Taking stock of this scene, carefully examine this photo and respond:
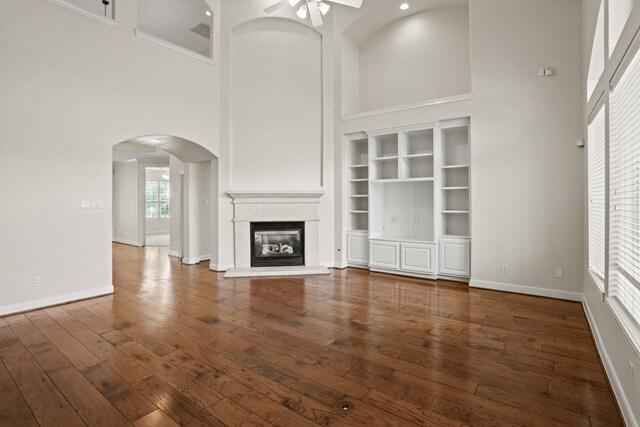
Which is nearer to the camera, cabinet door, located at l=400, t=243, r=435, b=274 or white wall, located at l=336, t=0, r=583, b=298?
white wall, located at l=336, t=0, r=583, b=298

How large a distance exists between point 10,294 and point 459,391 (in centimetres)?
484

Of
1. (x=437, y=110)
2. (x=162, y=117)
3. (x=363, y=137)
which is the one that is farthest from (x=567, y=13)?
(x=162, y=117)

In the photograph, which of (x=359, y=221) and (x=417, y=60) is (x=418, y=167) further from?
(x=417, y=60)

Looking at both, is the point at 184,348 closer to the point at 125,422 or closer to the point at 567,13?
the point at 125,422

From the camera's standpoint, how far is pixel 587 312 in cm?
357

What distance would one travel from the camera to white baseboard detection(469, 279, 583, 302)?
422 centimetres

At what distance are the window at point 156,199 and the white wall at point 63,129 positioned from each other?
7.63 metres

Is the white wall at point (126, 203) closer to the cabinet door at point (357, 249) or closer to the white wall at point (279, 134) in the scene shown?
the white wall at point (279, 134)

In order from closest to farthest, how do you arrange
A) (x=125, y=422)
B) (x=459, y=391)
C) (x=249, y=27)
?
(x=125, y=422) → (x=459, y=391) → (x=249, y=27)

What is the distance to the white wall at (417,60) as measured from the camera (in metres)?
5.68

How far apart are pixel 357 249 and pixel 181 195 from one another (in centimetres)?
412

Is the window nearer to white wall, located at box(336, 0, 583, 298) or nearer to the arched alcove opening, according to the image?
the arched alcove opening

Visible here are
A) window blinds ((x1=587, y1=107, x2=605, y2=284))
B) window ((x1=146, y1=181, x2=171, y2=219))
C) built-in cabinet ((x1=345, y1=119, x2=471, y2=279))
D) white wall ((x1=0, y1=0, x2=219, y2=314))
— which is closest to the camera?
window blinds ((x1=587, y1=107, x2=605, y2=284))

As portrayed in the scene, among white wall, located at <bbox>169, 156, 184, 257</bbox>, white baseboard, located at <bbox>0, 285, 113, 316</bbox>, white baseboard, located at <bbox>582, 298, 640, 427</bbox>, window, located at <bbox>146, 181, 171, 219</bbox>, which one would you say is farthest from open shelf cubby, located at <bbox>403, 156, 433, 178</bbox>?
window, located at <bbox>146, 181, 171, 219</bbox>
